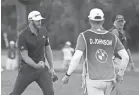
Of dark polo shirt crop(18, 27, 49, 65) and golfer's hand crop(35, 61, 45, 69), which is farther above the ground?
dark polo shirt crop(18, 27, 49, 65)

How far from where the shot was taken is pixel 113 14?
32781mm

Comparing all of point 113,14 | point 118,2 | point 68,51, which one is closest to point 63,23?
point 113,14

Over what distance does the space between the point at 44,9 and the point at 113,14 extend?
14924mm

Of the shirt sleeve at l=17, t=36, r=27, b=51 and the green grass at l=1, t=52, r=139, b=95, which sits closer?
the shirt sleeve at l=17, t=36, r=27, b=51

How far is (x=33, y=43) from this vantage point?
6.16 m

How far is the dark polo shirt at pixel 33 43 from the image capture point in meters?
6.15

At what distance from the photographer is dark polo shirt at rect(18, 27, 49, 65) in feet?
20.2

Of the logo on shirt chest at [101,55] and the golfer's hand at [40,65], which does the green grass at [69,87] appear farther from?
the logo on shirt chest at [101,55]

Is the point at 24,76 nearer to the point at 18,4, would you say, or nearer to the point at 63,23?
the point at 18,4

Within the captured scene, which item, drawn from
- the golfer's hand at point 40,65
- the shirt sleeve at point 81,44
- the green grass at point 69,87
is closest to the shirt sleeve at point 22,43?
the golfer's hand at point 40,65

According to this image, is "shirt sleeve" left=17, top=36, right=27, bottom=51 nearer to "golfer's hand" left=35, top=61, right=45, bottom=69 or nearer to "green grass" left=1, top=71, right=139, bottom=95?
"golfer's hand" left=35, top=61, right=45, bottom=69

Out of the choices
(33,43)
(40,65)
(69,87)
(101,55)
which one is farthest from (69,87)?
(101,55)

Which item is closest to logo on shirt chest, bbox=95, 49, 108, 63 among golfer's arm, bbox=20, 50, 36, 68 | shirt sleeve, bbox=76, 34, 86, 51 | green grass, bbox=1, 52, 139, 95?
shirt sleeve, bbox=76, 34, 86, 51

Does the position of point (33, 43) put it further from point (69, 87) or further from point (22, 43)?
point (69, 87)
